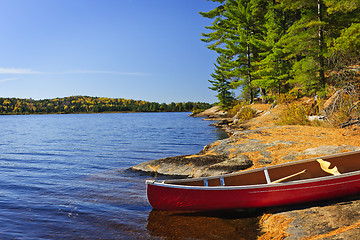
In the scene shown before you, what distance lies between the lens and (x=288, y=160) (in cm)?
884

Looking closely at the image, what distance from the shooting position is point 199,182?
7.31 meters

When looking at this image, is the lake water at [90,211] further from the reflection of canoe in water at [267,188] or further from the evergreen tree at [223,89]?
the evergreen tree at [223,89]

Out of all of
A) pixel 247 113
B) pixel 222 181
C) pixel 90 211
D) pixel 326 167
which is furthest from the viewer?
pixel 247 113

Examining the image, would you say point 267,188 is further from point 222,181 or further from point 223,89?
point 223,89

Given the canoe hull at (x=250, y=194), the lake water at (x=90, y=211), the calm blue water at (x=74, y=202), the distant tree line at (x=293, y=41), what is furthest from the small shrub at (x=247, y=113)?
the canoe hull at (x=250, y=194)

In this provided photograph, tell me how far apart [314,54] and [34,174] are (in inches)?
807

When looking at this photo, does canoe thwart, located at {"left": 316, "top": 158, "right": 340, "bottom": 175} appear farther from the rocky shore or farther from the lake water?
the lake water

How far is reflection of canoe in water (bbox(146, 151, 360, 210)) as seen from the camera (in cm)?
577

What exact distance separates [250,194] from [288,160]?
3.47 meters

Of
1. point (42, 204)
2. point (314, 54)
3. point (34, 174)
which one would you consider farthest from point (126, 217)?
→ point (314, 54)

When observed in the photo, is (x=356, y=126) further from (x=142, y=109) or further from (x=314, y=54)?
(x=142, y=109)

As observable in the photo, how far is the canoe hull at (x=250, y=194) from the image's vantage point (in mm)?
5742

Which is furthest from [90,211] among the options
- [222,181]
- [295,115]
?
[295,115]

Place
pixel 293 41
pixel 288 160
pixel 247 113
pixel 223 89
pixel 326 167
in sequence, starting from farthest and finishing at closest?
1. pixel 223 89
2. pixel 247 113
3. pixel 293 41
4. pixel 288 160
5. pixel 326 167
